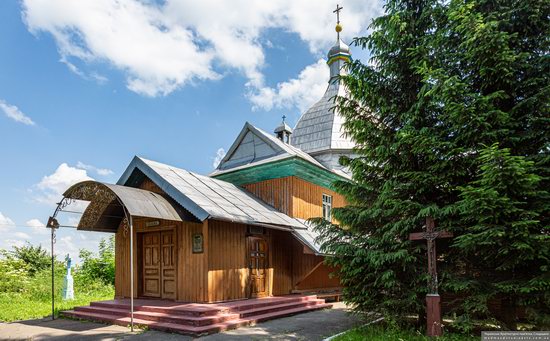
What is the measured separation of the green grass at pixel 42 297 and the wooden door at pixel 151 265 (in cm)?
237

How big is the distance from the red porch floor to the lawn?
147 cm

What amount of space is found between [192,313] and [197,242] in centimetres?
209

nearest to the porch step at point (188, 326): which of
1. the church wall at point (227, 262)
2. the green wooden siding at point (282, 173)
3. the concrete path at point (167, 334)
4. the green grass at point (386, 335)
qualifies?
the concrete path at point (167, 334)

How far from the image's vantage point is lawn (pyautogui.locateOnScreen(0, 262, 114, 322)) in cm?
1081

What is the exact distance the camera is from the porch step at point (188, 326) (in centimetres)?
790

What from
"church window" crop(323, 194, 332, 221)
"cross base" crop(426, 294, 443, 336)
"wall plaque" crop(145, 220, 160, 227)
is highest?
"church window" crop(323, 194, 332, 221)

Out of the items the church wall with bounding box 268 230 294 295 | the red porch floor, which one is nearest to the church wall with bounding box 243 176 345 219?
the church wall with bounding box 268 230 294 295

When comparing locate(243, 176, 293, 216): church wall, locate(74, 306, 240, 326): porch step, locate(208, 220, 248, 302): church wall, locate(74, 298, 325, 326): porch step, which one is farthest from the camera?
locate(243, 176, 293, 216): church wall

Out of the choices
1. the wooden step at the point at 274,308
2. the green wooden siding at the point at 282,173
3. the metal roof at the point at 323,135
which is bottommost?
the wooden step at the point at 274,308

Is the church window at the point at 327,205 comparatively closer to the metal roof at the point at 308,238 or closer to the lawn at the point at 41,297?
the metal roof at the point at 308,238

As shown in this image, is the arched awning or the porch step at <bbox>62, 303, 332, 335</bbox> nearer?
the porch step at <bbox>62, 303, 332, 335</bbox>

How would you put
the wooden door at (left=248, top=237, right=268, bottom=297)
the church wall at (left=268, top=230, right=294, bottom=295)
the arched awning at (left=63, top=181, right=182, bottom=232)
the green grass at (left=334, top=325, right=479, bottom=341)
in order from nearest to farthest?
the green grass at (left=334, top=325, right=479, bottom=341), the arched awning at (left=63, top=181, right=182, bottom=232), the wooden door at (left=248, top=237, right=268, bottom=297), the church wall at (left=268, top=230, right=294, bottom=295)

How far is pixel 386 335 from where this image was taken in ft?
22.6

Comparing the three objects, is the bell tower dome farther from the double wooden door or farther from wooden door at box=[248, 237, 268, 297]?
the double wooden door
